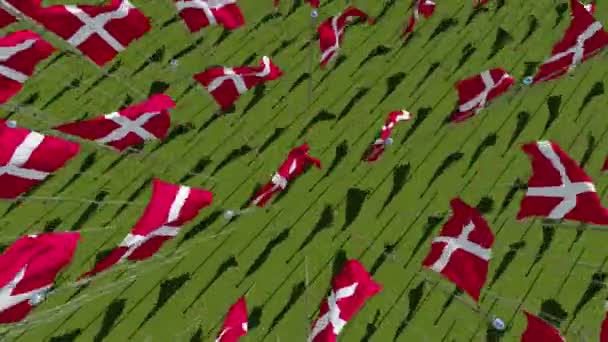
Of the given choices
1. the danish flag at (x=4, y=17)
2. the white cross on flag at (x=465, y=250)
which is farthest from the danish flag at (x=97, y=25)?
the white cross on flag at (x=465, y=250)

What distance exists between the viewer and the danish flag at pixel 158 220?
11.3 metres

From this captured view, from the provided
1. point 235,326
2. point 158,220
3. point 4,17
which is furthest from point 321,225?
point 4,17

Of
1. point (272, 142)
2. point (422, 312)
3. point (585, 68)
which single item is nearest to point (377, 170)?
point (272, 142)

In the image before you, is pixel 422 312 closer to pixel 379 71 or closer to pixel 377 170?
pixel 377 170

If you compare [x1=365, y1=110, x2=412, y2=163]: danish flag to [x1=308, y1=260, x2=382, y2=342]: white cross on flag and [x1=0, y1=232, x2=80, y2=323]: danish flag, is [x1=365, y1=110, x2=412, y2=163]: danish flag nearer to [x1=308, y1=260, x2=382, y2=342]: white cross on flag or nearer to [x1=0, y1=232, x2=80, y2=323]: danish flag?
[x1=308, y1=260, x2=382, y2=342]: white cross on flag

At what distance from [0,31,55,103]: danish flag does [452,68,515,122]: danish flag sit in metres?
11.0

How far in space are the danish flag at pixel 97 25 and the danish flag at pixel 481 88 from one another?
871 cm

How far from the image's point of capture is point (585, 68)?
18.4 m

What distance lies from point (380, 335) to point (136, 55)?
11900mm

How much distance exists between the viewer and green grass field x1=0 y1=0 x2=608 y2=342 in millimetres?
14062

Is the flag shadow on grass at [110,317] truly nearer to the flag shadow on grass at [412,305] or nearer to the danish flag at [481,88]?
the flag shadow on grass at [412,305]

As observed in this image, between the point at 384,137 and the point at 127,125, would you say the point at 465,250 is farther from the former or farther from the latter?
the point at 127,125

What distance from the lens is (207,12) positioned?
47.5 feet

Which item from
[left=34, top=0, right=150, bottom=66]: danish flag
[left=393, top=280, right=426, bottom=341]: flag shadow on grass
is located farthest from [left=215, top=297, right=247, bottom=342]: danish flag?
[left=34, top=0, right=150, bottom=66]: danish flag
